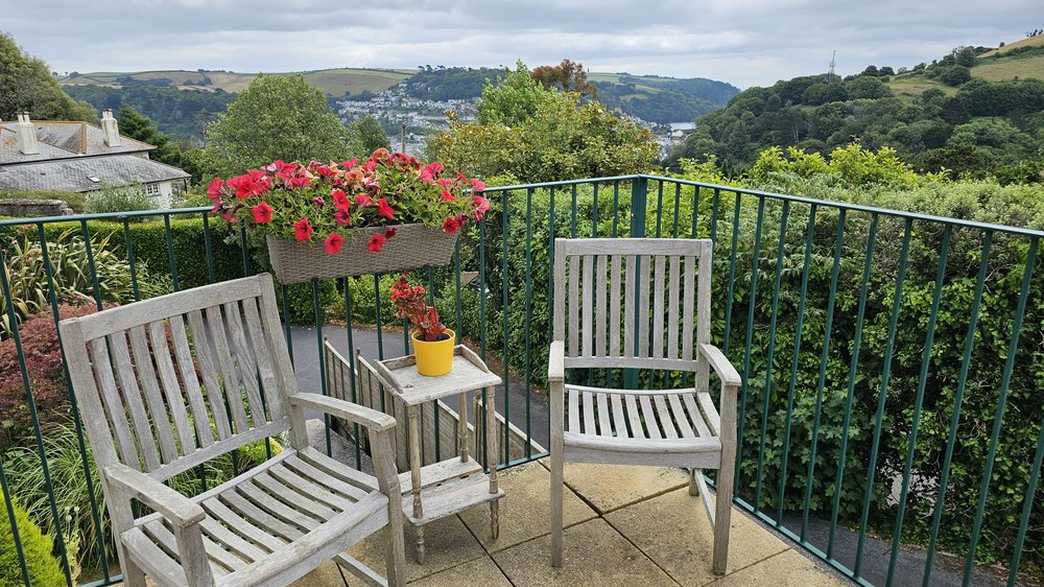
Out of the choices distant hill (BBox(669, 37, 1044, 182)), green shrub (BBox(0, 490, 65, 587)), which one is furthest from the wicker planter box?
distant hill (BBox(669, 37, 1044, 182))

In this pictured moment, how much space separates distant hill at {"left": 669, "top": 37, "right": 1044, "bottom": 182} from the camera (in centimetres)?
1525

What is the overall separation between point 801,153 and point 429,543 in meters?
5.66

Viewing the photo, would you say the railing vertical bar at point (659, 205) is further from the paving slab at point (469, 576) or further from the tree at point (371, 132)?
Answer: the tree at point (371, 132)

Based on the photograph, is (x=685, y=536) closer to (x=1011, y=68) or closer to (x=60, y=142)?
(x=1011, y=68)

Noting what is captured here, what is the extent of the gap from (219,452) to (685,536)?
1.54m

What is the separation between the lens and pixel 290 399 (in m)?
2.04

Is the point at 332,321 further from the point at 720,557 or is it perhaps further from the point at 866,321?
the point at 720,557

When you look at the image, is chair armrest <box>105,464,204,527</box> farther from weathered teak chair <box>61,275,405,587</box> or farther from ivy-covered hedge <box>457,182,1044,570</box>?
ivy-covered hedge <box>457,182,1044,570</box>

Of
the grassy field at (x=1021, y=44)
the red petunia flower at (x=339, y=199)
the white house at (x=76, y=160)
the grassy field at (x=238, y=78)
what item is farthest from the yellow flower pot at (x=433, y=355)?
the grassy field at (x=238, y=78)

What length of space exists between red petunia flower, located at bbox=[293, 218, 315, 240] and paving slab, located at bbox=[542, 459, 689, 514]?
4.78 feet

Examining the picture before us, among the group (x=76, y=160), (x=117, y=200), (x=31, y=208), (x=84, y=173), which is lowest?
(x=84, y=173)

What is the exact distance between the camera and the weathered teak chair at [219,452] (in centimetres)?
158

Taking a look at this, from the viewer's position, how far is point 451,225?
2.10m

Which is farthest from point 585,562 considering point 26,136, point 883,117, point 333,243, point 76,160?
point 76,160
